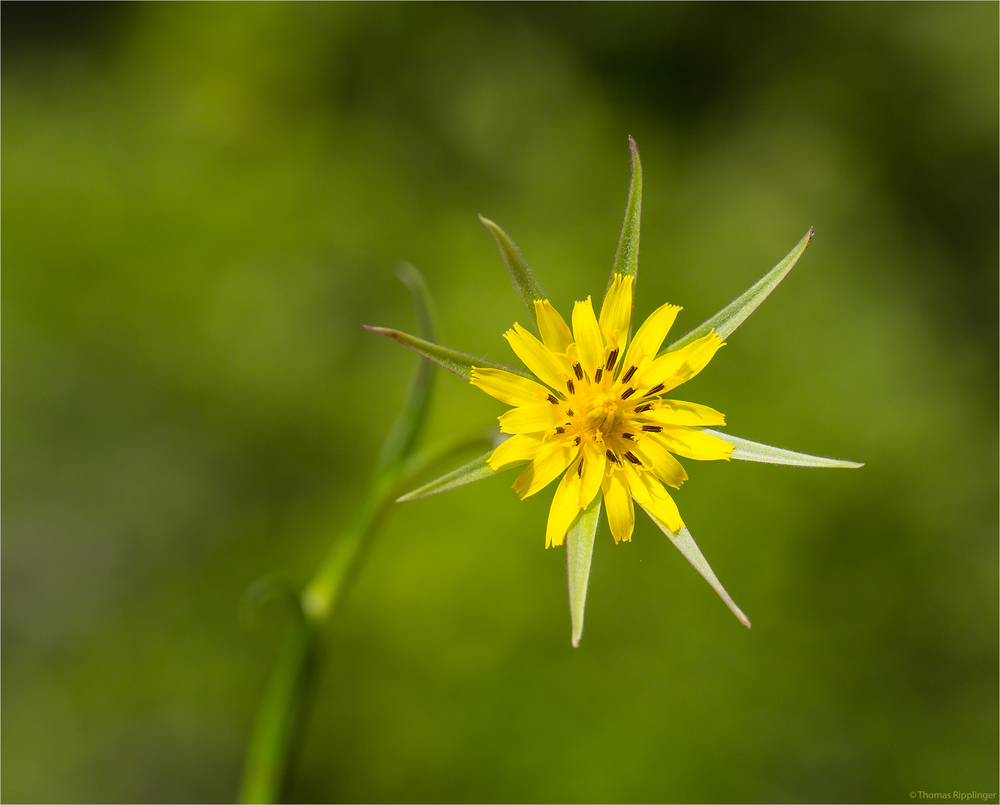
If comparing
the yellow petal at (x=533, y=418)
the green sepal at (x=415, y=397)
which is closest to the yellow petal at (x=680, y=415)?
the yellow petal at (x=533, y=418)

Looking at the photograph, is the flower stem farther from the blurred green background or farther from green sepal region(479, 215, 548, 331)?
the blurred green background

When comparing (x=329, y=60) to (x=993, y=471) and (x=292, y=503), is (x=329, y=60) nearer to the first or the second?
(x=292, y=503)

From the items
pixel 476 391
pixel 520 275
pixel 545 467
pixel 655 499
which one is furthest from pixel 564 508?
pixel 476 391

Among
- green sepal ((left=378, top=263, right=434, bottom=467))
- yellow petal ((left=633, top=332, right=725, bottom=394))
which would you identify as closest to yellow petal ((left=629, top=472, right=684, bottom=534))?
yellow petal ((left=633, top=332, right=725, bottom=394))

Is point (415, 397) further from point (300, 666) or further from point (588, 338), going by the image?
point (300, 666)

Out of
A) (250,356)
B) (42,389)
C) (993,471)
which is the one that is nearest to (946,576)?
(993,471)

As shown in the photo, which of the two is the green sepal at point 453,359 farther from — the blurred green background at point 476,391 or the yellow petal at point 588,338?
the blurred green background at point 476,391
